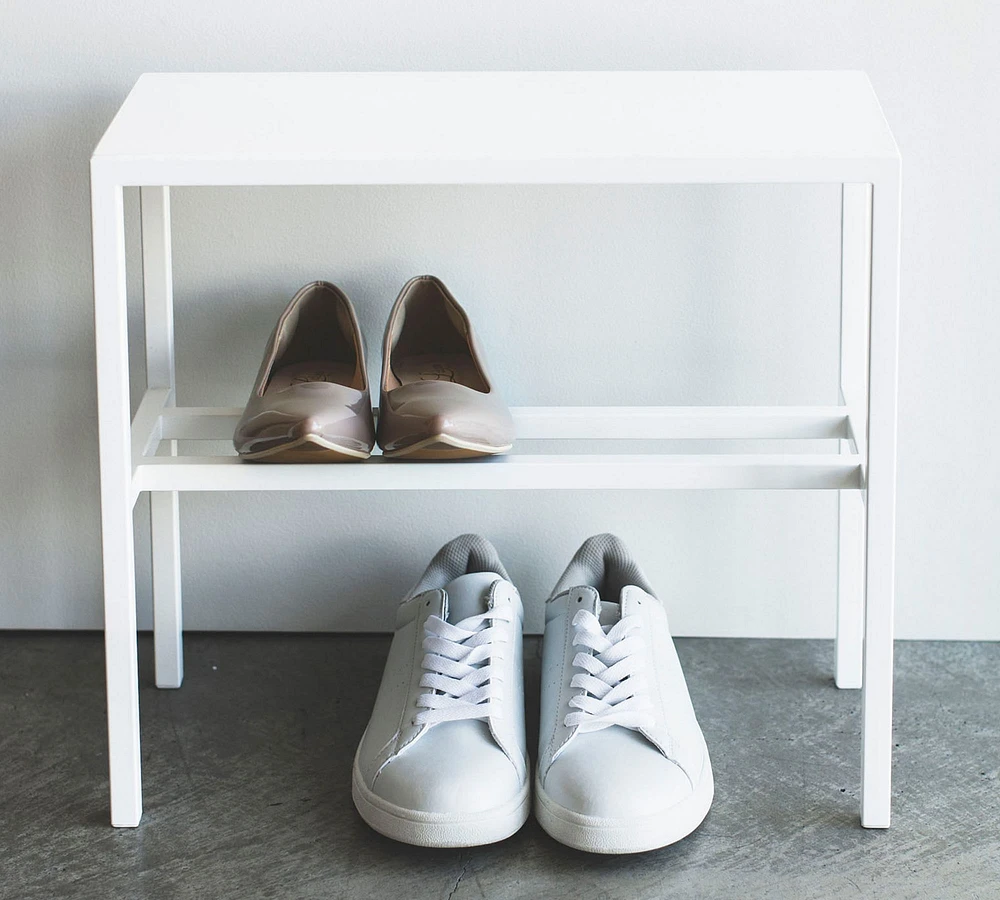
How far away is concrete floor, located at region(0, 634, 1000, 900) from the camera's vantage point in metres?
0.82

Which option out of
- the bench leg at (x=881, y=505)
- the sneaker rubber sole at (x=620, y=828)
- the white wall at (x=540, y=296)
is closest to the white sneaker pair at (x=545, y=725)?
the sneaker rubber sole at (x=620, y=828)

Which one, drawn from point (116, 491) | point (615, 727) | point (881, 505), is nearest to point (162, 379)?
point (116, 491)

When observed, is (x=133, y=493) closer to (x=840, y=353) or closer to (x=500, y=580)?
(x=500, y=580)

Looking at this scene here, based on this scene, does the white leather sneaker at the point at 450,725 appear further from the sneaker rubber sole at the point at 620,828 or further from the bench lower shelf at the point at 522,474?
the bench lower shelf at the point at 522,474

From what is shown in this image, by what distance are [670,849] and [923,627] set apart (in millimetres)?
543

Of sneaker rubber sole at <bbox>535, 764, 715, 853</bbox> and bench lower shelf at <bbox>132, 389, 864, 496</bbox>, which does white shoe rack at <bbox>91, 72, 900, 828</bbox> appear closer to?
bench lower shelf at <bbox>132, 389, 864, 496</bbox>

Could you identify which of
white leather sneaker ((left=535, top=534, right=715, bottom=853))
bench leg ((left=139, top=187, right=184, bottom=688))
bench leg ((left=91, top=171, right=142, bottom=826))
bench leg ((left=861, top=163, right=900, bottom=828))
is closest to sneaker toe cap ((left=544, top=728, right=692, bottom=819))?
white leather sneaker ((left=535, top=534, right=715, bottom=853))

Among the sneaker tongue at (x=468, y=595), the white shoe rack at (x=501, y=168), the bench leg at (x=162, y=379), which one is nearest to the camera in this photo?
the white shoe rack at (x=501, y=168)

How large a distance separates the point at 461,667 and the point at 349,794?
0.14 m

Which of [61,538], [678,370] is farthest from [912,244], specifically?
[61,538]

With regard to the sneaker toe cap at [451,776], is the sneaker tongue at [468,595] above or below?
above

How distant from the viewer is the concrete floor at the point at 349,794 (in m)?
0.82

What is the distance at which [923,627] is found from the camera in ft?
4.14

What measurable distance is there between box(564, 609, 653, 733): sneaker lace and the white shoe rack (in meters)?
0.15
